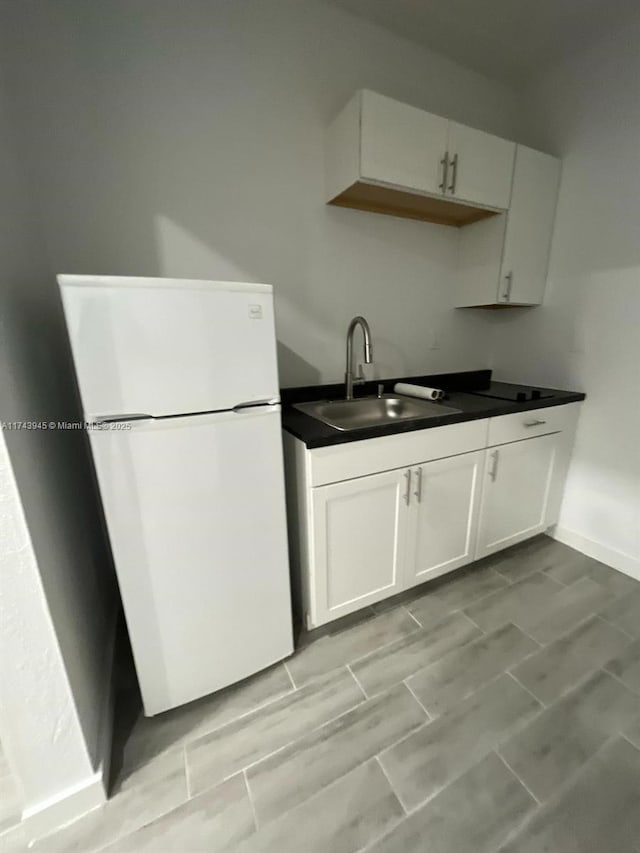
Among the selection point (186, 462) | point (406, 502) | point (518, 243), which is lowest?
point (406, 502)

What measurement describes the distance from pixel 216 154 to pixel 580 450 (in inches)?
92.0

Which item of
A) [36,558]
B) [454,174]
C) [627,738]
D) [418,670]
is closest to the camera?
[36,558]

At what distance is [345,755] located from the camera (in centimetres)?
103

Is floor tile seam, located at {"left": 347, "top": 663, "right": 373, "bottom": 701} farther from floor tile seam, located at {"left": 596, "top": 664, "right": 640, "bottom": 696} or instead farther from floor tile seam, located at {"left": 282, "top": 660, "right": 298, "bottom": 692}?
floor tile seam, located at {"left": 596, "top": 664, "right": 640, "bottom": 696}

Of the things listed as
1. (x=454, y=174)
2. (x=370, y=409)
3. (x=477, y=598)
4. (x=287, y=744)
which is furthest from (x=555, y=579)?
(x=454, y=174)

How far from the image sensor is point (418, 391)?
66.6 inches

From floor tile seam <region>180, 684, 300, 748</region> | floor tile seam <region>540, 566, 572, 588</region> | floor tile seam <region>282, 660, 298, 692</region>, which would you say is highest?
floor tile seam <region>540, 566, 572, 588</region>

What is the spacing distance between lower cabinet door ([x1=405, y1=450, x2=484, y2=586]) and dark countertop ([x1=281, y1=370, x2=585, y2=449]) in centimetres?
20

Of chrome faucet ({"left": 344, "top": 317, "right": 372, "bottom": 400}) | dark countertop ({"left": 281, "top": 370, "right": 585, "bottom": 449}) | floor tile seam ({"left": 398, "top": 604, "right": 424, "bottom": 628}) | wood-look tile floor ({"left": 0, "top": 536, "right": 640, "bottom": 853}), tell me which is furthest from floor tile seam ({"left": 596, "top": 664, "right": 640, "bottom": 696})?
chrome faucet ({"left": 344, "top": 317, "right": 372, "bottom": 400})

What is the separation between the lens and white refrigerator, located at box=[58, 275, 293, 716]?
2.75ft

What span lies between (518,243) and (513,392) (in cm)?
80

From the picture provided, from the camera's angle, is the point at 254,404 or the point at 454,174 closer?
the point at 254,404

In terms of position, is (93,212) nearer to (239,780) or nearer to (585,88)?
(239,780)

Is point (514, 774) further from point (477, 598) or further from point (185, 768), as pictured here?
point (185, 768)
